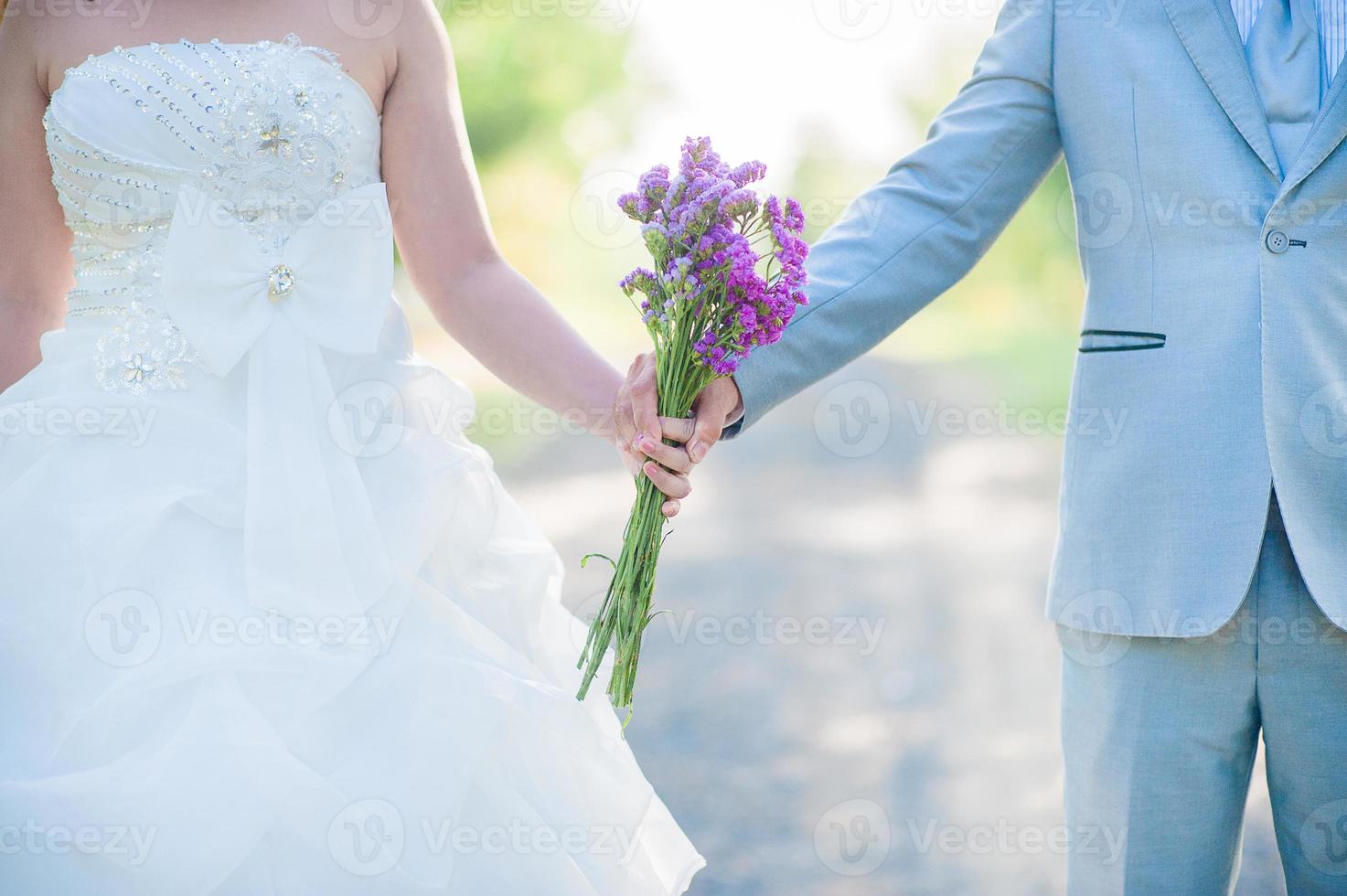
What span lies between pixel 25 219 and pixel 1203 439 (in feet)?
6.43

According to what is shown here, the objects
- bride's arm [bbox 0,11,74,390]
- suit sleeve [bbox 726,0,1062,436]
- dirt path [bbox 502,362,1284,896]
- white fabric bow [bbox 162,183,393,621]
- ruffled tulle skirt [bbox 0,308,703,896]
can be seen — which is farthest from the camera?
dirt path [bbox 502,362,1284,896]

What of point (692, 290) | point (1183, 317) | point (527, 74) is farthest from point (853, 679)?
point (527, 74)

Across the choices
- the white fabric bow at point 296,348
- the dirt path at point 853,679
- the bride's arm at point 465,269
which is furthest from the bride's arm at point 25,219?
the dirt path at point 853,679

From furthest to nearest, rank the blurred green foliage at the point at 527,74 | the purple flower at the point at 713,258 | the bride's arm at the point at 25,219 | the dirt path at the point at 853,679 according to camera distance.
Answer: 1. the blurred green foliage at the point at 527,74
2. the dirt path at the point at 853,679
3. the bride's arm at the point at 25,219
4. the purple flower at the point at 713,258

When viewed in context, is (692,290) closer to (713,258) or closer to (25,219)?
(713,258)

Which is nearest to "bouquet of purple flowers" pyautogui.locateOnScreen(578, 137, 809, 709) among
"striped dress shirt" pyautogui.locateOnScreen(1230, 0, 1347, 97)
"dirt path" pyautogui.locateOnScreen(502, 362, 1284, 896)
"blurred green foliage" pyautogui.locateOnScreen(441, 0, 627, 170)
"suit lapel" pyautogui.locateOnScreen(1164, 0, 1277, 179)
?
"suit lapel" pyautogui.locateOnScreen(1164, 0, 1277, 179)

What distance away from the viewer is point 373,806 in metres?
1.71

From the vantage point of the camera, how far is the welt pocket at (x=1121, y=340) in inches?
79.9

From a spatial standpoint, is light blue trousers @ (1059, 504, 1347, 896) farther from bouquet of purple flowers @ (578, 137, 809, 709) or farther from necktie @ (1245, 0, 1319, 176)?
bouquet of purple flowers @ (578, 137, 809, 709)

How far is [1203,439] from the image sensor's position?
200 cm

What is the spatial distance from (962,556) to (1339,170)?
6801mm

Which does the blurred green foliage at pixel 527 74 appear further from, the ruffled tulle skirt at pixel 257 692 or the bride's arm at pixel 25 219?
the ruffled tulle skirt at pixel 257 692

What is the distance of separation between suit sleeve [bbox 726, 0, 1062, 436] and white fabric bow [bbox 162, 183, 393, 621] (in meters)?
0.66

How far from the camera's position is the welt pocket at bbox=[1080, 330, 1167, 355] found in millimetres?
2029
